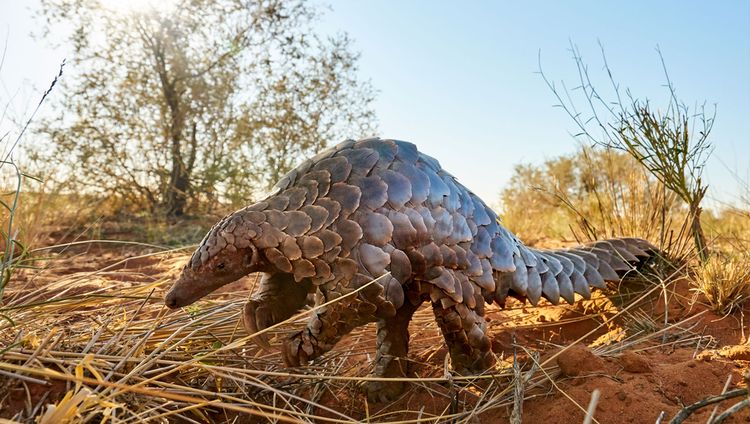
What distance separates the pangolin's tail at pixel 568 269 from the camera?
2496 mm

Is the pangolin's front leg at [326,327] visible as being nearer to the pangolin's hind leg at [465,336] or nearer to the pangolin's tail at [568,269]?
the pangolin's hind leg at [465,336]

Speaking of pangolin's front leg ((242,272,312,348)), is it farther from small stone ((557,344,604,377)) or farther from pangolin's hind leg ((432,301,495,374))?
small stone ((557,344,604,377))

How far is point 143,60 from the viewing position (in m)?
8.85

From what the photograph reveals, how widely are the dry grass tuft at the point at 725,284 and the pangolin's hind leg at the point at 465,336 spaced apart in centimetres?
148

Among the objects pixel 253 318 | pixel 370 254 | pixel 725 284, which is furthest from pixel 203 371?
pixel 725 284

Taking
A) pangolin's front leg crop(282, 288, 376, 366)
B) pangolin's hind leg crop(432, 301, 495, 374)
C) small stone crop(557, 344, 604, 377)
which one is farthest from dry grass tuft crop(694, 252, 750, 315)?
pangolin's front leg crop(282, 288, 376, 366)

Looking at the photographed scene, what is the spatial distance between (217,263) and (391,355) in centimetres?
84

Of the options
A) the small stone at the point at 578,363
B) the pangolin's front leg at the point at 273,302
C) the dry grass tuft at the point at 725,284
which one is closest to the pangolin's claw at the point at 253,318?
the pangolin's front leg at the point at 273,302

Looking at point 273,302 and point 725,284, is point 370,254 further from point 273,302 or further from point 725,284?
point 725,284

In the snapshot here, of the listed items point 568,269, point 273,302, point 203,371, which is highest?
point 568,269

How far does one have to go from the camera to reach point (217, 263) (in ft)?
7.04

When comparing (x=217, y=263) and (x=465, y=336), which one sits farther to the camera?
(x=465, y=336)

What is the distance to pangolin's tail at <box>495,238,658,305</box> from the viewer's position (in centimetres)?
250

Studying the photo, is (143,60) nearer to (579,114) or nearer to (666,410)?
(579,114)
